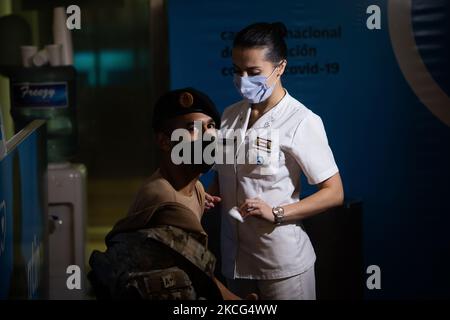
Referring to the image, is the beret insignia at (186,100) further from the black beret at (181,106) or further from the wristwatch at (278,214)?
the wristwatch at (278,214)

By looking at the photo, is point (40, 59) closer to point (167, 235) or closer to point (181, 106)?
point (181, 106)

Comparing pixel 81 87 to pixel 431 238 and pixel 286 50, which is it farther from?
pixel 431 238

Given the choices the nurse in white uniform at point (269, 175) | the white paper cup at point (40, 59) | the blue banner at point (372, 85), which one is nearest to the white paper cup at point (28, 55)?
the white paper cup at point (40, 59)

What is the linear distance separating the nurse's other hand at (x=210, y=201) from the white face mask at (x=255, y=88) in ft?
1.32

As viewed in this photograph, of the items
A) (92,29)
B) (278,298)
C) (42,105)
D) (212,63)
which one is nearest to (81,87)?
(92,29)

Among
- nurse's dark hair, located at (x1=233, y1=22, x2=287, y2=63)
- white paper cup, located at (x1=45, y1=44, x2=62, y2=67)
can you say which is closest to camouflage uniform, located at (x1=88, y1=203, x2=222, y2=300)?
nurse's dark hair, located at (x1=233, y1=22, x2=287, y2=63)

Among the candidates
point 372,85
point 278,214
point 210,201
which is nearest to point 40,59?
point 210,201

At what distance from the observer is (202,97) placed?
313cm

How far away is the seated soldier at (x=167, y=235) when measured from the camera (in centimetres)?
302

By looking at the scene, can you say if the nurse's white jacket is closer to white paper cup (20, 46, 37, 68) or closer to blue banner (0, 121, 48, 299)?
blue banner (0, 121, 48, 299)

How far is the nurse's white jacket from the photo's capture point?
3.16 m

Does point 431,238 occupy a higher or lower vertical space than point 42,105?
lower

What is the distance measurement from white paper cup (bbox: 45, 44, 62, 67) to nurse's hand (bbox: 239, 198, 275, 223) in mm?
1200

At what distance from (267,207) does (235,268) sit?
29 cm
